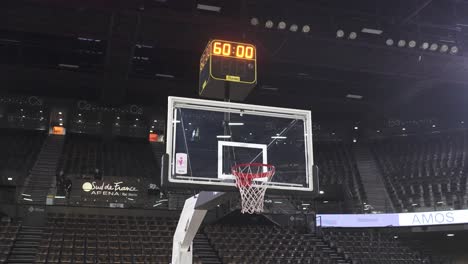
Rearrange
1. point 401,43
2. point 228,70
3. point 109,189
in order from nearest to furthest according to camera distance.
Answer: point 228,70 → point 401,43 → point 109,189

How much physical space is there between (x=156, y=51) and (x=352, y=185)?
10.2 meters

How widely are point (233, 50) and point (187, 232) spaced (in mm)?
2496

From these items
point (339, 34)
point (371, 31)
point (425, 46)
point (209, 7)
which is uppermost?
point (209, 7)

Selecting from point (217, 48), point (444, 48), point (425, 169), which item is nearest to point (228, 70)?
point (217, 48)

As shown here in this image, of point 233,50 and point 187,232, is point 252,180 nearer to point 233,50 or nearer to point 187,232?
point 187,232

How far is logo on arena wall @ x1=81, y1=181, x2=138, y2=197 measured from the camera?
50.4 feet

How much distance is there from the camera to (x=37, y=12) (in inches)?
449

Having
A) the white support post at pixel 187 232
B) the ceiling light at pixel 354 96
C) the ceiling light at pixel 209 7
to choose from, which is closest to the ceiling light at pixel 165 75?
the ceiling light at pixel 209 7

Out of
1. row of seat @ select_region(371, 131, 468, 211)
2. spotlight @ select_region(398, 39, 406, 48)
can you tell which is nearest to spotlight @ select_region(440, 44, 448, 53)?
spotlight @ select_region(398, 39, 406, 48)

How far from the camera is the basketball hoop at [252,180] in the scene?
16.0 ft

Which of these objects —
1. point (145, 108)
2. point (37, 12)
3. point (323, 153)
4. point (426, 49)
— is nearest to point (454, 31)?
point (426, 49)

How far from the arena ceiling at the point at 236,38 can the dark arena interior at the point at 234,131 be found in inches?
2.1

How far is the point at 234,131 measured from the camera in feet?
17.1

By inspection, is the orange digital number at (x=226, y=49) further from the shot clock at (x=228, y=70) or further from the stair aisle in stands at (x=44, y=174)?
the stair aisle in stands at (x=44, y=174)
